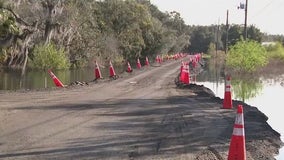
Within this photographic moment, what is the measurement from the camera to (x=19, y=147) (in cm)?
829

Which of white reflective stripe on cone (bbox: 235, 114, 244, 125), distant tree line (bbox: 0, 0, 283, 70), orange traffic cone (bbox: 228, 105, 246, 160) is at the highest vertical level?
distant tree line (bbox: 0, 0, 283, 70)

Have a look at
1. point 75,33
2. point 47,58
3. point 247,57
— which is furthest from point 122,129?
point 75,33

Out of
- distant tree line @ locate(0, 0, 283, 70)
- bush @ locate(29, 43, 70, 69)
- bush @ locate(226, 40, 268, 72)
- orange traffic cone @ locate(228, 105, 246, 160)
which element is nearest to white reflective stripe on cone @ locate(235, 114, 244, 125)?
orange traffic cone @ locate(228, 105, 246, 160)

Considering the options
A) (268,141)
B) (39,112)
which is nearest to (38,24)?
(39,112)

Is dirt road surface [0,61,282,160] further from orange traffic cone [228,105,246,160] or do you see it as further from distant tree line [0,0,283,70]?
distant tree line [0,0,283,70]

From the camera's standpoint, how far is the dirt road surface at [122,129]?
8148mm

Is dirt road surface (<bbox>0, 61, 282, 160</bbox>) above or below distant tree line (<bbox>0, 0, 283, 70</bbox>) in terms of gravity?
below

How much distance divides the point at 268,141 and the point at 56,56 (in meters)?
20.5

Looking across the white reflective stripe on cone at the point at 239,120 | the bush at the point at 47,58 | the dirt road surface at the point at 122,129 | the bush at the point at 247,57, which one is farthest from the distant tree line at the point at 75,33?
the white reflective stripe on cone at the point at 239,120

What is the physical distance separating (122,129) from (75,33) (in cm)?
3879

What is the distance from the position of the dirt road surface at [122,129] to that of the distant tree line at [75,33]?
13.0 m

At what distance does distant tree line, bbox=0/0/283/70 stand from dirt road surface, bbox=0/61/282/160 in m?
13.0

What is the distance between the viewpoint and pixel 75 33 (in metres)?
48.2

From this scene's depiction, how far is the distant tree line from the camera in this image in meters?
29.3
